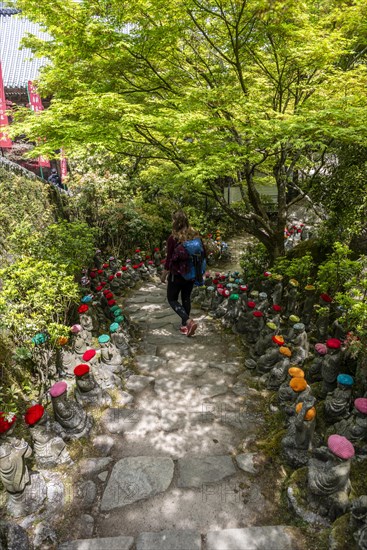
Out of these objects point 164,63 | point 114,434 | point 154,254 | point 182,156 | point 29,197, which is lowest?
point 114,434

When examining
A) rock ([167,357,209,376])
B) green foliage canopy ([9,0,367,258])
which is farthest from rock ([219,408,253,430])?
green foliage canopy ([9,0,367,258])

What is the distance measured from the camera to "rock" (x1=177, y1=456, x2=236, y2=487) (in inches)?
147

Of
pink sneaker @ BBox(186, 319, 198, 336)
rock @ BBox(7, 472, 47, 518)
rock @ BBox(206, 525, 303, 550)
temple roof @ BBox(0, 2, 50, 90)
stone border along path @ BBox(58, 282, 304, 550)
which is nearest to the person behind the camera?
rock @ BBox(206, 525, 303, 550)

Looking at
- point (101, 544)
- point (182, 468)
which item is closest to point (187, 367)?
point (182, 468)

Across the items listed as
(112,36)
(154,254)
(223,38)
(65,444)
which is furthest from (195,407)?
(154,254)

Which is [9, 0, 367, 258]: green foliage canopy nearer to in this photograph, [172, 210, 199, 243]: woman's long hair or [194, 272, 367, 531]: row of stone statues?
[172, 210, 199, 243]: woman's long hair

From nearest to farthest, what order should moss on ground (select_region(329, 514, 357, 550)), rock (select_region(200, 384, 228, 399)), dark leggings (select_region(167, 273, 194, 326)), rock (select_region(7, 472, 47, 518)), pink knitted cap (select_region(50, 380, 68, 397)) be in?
moss on ground (select_region(329, 514, 357, 550)), rock (select_region(7, 472, 47, 518)), pink knitted cap (select_region(50, 380, 68, 397)), rock (select_region(200, 384, 228, 399)), dark leggings (select_region(167, 273, 194, 326))

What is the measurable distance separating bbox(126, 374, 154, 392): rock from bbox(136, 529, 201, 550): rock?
7.48ft

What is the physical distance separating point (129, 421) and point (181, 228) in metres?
3.19

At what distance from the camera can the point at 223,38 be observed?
629 cm

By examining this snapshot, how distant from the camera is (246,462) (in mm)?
3938

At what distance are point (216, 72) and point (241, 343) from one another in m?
5.82

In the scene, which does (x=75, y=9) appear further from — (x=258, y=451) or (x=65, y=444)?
(x=258, y=451)

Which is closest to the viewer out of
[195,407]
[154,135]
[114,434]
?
[114,434]
